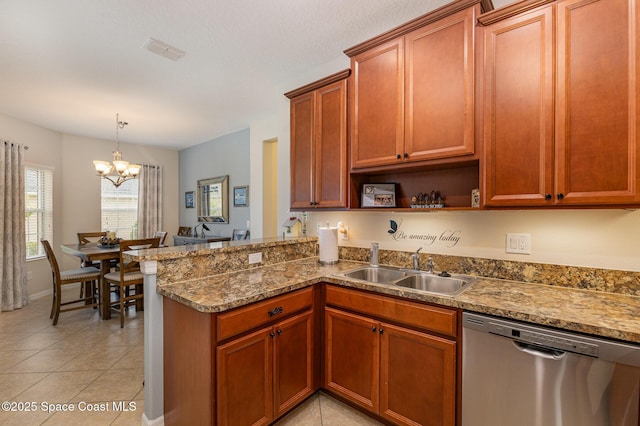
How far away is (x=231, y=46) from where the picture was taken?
8.39ft

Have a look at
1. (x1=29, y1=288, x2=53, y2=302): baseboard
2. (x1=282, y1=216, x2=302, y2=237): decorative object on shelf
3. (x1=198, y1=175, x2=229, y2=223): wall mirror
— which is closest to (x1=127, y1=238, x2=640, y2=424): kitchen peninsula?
(x1=282, y1=216, x2=302, y2=237): decorative object on shelf

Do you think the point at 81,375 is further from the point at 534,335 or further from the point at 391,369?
the point at 534,335

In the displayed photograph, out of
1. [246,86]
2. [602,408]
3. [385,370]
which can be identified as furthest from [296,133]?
[602,408]

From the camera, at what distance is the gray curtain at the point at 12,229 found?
3924mm

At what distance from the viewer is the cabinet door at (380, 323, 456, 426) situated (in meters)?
1.50

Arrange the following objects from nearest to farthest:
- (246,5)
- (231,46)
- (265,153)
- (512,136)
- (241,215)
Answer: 1. (512,136)
2. (246,5)
3. (231,46)
4. (265,153)
5. (241,215)

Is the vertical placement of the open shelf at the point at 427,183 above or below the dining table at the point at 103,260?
above

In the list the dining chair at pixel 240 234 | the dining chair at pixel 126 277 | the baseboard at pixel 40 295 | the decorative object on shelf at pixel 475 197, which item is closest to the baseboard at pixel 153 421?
the dining chair at pixel 126 277

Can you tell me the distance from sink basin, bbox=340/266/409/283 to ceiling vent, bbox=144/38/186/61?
8.18ft

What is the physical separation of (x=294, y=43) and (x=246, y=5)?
563 millimetres

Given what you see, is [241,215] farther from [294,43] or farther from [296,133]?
[294,43]

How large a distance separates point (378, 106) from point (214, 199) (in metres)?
4.32

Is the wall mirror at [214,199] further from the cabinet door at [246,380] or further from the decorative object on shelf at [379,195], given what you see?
the cabinet door at [246,380]

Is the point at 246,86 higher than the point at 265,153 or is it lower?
higher
